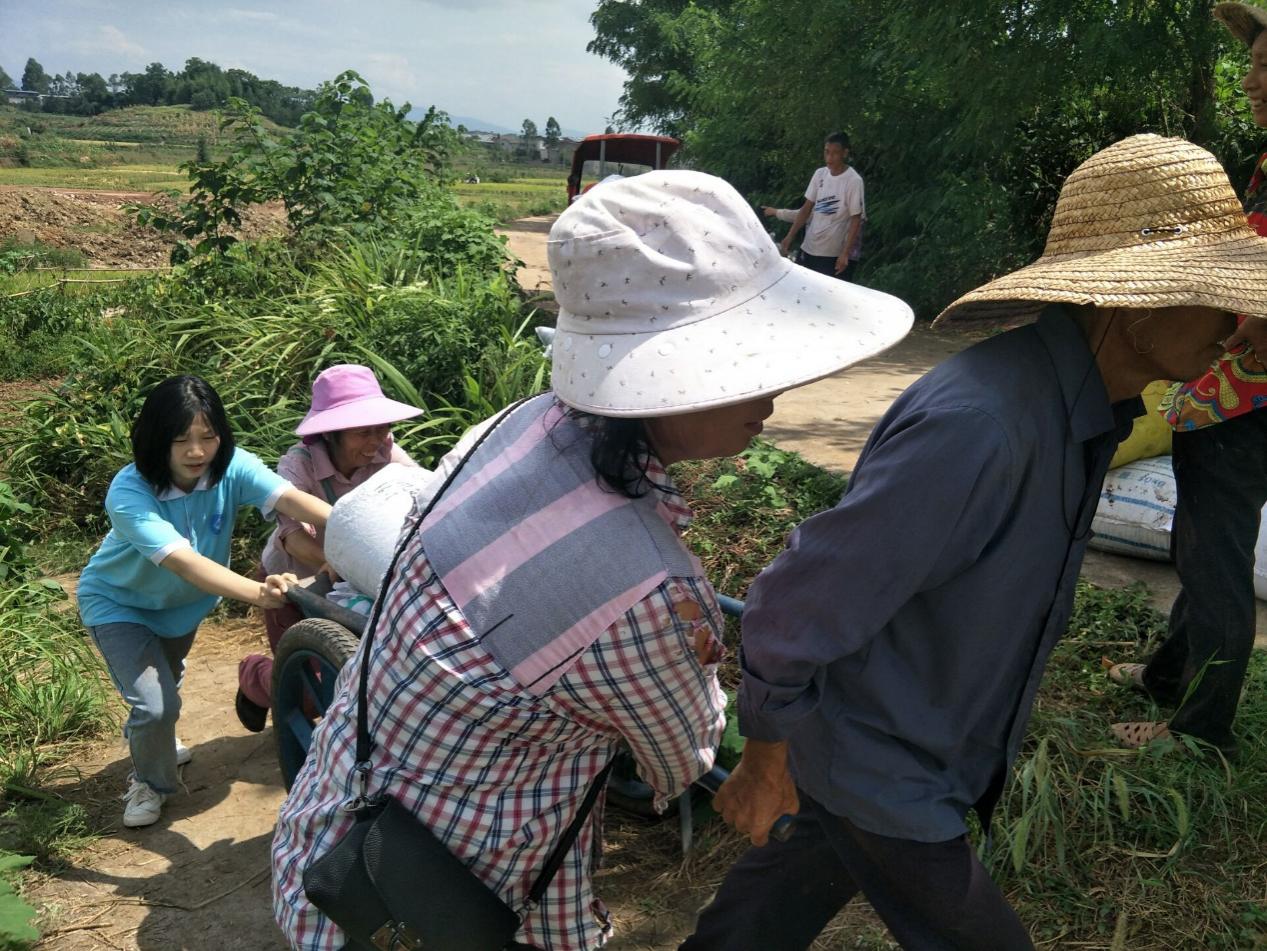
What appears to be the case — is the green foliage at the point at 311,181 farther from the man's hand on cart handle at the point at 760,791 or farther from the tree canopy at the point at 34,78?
the tree canopy at the point at 34,78

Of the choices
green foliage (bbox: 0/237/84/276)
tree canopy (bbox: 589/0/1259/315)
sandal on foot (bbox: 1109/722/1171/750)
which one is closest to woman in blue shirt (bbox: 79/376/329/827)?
sandal on foot (bbox: 1109/722/1171/750)

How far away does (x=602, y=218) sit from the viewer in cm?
133

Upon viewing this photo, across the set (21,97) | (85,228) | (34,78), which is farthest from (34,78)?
(85,228)

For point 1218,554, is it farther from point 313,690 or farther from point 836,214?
point 836,214

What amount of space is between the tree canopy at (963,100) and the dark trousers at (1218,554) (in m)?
6.17

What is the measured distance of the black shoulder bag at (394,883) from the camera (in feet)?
4.75

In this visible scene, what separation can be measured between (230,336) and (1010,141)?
7.69 meters

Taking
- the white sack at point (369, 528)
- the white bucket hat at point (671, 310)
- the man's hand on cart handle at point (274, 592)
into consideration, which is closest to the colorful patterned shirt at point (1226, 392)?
the white bucket hat at point (671, 310)

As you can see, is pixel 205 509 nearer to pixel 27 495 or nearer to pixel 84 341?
pixel 27 495

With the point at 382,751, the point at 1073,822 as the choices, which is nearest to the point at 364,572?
the point at 382,751

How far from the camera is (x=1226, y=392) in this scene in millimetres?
2561

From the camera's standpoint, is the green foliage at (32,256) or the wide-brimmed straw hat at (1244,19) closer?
the wide-brimmed straw hat at (1244,19)

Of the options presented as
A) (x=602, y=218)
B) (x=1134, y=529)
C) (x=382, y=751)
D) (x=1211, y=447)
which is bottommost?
(x=1134, y=529)

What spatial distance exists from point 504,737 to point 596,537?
0.33m
